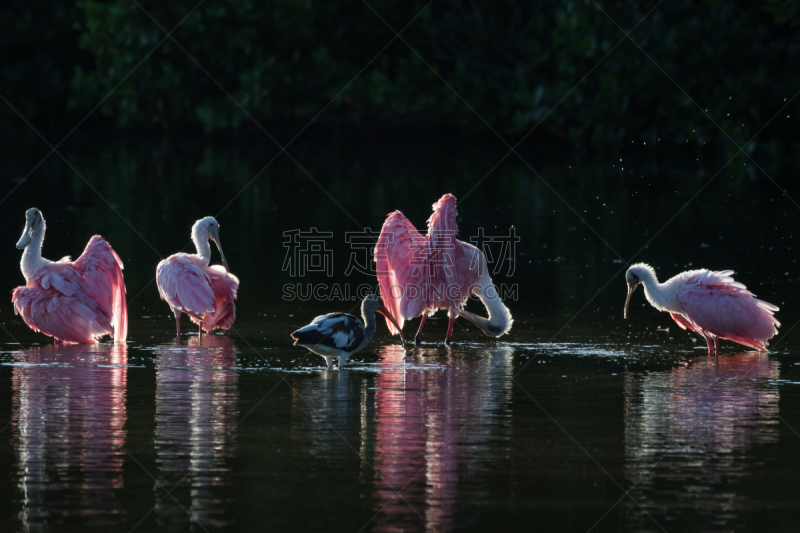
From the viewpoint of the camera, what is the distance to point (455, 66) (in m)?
36.1

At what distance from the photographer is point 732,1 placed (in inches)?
1069

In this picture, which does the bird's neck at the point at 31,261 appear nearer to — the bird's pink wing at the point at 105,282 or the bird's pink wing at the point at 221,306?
the bird's pink wing at the point at 105,282

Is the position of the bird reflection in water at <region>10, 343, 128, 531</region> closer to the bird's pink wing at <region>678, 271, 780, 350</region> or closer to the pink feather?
the pink feather

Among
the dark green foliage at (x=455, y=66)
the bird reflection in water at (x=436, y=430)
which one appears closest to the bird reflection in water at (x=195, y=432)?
the bird reflection in water at (x=436, y=430)

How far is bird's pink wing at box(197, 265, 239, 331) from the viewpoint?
9484 mm

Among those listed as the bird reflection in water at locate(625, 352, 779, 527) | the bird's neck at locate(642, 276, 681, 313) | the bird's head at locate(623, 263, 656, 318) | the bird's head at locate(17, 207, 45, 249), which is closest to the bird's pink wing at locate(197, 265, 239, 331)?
the bird's head at locate(17, 207, 45, 249)

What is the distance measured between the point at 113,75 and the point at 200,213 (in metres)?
20.8

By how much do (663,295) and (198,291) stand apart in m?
3.47

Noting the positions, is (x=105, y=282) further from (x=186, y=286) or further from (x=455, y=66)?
(x=455, y=66)

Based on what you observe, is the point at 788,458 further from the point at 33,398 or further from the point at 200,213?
the point at 200,213

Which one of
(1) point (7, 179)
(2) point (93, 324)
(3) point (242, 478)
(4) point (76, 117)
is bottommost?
(3) point (242, 478)

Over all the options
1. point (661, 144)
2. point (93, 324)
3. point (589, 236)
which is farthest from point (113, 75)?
point (93, 324)

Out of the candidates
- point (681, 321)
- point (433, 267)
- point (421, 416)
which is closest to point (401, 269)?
point (433, 267)

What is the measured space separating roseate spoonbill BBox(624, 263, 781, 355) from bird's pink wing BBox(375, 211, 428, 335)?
165 cm
